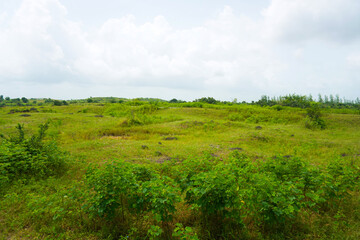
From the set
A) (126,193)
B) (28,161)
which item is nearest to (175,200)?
(126,193)

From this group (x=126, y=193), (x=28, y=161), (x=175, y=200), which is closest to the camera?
(x=175, y=200)

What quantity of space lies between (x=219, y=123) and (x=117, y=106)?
64.9 ft

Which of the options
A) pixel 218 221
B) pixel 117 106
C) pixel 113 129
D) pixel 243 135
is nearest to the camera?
pixel 218 221

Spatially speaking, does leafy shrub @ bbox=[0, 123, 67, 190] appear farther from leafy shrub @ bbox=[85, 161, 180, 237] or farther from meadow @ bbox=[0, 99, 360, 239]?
leafy shrub @ bbox=[85, 161, 180, 237]

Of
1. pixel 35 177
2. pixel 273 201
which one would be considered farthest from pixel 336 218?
pixel 35 177

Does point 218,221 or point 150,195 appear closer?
point 150,195

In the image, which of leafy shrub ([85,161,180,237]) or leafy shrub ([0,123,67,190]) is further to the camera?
leafy shrub ([0,123,67,190])

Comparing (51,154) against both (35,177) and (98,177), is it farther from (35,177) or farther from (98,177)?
(98,177)

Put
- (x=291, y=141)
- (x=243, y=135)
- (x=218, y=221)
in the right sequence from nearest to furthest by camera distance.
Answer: (x=218, y=221) < (x=291, y=141) < (x=243, y=135)

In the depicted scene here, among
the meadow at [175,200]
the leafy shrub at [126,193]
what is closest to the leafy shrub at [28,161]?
the meadow at [175,200]

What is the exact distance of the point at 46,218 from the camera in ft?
14.1

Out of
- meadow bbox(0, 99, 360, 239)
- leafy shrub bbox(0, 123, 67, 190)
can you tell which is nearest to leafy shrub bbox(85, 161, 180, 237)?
meadow bbox(0, 99, 360, 239)

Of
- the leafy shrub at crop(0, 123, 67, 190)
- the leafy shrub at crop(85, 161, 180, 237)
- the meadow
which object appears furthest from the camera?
the leafy shrub at crop(0, 123, 67, 190)

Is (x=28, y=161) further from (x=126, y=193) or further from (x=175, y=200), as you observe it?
(x=175, y=200)
